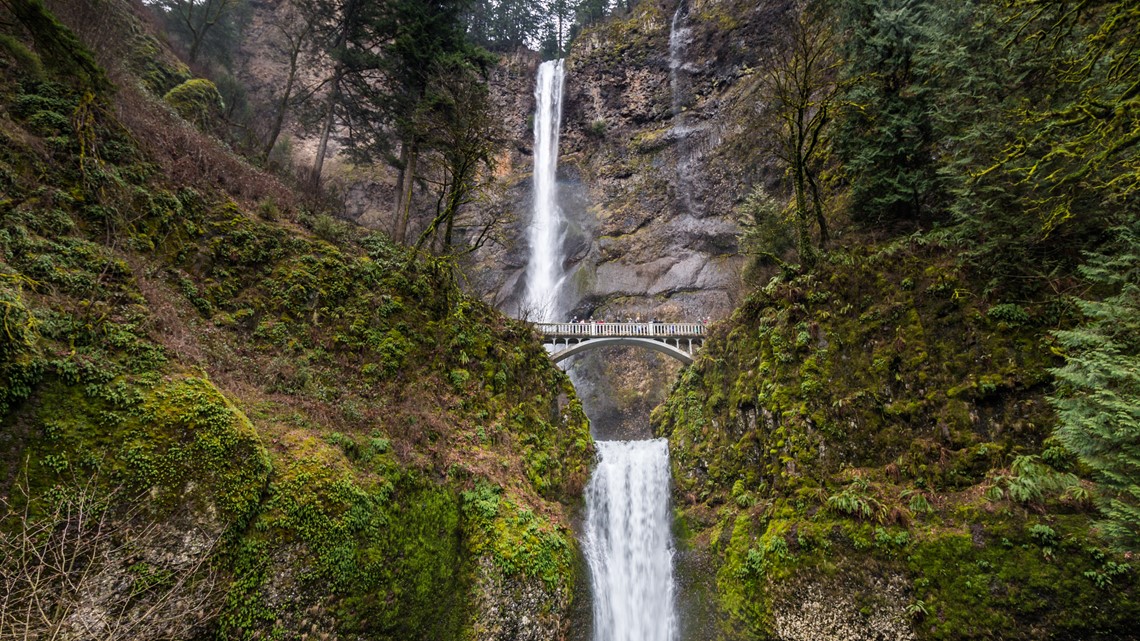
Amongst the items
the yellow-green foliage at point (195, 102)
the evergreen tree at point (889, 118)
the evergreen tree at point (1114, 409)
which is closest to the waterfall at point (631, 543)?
the evergreen tree at point (1114, 409)

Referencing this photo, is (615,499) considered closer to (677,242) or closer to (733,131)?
(677,242)

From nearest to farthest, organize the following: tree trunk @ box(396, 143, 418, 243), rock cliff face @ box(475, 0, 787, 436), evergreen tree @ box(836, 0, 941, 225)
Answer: evergreen tree @ box(836, 0, 941, 225) → tree trunk @ box(396, 143, 418, 243) → rock cliff face @ box(475, 0, 787, 436)

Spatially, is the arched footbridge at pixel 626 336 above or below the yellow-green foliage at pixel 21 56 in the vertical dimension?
below

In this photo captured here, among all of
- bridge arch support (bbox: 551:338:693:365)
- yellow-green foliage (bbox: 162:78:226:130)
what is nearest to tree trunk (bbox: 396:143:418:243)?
yellow-green foliage (bbox: 162:78:226:130)

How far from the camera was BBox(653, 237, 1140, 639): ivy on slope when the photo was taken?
7.92 metres

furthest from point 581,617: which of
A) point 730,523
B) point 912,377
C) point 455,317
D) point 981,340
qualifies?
point 981,340

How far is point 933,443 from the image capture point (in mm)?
9883

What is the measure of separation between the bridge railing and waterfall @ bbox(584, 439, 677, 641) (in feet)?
27.1

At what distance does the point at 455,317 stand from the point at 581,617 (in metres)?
8.05

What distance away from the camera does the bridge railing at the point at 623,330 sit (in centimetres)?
2427

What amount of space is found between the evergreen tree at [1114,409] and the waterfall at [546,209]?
26447 mm

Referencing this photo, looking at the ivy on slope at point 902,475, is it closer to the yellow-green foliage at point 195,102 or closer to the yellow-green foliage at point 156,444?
the yellow-green foliage at point 156,444

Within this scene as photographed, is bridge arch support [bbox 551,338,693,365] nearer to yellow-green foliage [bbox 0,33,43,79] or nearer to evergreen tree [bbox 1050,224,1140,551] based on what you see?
evergreen tree [bbox 1050,224,1140,551]

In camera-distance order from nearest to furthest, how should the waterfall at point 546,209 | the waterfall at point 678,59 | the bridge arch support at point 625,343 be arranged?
1. the bridge arch support at point 625,343
2. the waterfall at point 546,209
3. the waterfall at point 678,59
